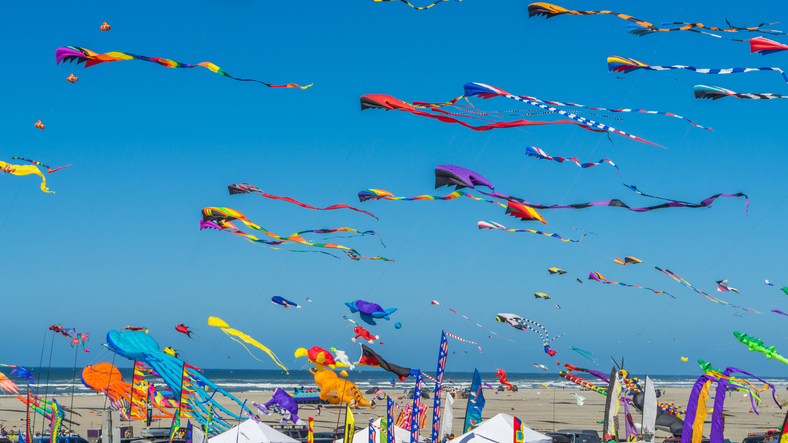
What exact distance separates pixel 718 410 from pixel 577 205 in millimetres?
5068

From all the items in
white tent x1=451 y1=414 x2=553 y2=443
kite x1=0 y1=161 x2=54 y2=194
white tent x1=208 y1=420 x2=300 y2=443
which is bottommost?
white tent x1=208 y1=420 x2=300 y2=443

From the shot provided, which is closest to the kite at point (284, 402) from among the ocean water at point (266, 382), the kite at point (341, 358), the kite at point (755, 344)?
the kite at point (341, 358)

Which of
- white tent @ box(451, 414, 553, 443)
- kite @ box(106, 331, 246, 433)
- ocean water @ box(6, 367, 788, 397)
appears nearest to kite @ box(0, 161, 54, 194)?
kite @ box(106, 331, 246, 433)

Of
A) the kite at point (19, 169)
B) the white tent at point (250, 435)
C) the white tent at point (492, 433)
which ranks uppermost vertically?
the kite at point (19, 169)

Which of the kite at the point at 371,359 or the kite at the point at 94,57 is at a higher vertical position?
the kite at the point at 94,57

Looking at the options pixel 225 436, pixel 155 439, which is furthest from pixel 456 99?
pixel 155 439

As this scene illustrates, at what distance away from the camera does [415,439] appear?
444 inches

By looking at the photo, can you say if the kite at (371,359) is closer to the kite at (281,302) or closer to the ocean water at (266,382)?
the kite at (281,302)

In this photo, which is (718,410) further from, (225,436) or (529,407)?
(529,407)

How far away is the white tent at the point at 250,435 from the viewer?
13.4 metres

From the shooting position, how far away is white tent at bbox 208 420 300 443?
528 inches

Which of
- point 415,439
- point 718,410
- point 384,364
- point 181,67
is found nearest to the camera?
point 718,410

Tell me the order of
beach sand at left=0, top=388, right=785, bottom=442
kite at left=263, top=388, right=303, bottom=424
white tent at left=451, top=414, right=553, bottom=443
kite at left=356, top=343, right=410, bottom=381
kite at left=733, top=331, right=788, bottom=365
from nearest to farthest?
kite at left=733, top=331, right=788, bottom=365 < white tent at left=451, top=414, right=553, bottom=443 < kite at left=356, top=343, right=410, bottom=381 < kite at left=263, top=388, right=303, bottom=424 < beach sand at left=0, top=388, right=785, bottom=442

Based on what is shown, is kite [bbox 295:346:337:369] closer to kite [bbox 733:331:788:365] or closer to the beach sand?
the beach sand
